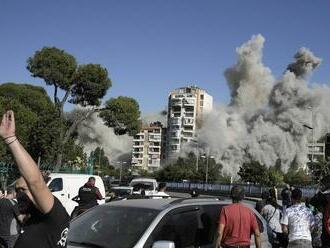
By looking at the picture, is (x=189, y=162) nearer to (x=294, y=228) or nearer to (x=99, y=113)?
(x=99, y=113)

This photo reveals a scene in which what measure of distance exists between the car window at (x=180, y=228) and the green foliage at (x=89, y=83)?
37200 mm

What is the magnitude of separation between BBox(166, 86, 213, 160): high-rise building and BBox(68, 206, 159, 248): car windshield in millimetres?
170698

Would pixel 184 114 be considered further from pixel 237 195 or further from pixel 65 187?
pixel 237 195

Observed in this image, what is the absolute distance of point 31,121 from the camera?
157ft

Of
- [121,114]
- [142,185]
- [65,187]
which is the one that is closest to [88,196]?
[65,187]

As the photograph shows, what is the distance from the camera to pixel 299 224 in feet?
27.6

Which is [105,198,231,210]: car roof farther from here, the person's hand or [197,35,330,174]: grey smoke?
[197,35,330,174]: grey smoke

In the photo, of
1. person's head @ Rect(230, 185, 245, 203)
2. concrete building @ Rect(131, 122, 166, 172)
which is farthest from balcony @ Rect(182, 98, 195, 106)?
person's head @ Rect(230, 185, 245, 203)

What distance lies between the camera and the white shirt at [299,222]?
8375 millimetres

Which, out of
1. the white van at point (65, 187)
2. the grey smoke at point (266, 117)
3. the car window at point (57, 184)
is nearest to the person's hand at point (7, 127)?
the white van at point (65, 187)

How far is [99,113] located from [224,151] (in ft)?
379

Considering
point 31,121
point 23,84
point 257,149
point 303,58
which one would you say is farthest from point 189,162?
point 31,121

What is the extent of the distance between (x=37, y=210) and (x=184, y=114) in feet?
596

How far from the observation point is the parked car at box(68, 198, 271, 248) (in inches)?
252
